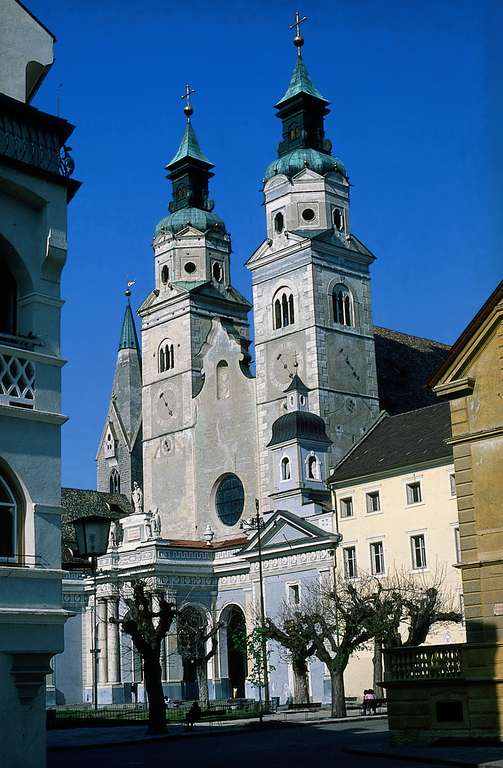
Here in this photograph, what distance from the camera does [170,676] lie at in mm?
66688

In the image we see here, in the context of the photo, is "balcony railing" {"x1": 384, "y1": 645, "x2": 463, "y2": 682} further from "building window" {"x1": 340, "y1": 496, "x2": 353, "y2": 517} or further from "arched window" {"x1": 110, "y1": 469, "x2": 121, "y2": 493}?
"arched window" {"x1": 110, "y1": 469, "x2": 121, "y2": 493}

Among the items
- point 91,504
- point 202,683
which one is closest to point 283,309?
point 202,683

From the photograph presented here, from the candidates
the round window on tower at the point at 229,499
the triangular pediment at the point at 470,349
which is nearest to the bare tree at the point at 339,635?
the triangular pediment at the point at 470,349

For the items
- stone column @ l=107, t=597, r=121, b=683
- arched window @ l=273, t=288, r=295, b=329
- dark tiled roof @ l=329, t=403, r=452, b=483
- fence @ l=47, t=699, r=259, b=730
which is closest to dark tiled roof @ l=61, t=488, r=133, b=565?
stone column @ l=107, t=597, r=121, b=683

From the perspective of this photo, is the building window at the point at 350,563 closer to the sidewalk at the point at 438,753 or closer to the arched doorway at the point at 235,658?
the arched doorway at the point at 235,658

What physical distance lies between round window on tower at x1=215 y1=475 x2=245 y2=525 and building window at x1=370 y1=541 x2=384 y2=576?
16184 mm

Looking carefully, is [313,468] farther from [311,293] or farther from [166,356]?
[166,356]

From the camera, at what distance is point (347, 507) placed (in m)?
61.2

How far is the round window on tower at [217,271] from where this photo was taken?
278 ft

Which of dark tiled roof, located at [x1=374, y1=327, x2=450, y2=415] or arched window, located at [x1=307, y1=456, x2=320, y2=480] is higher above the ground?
dark tiled roof, located at [x1=374, y1=327, x2=450, y2=415]

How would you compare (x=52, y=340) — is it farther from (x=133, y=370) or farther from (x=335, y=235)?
(x=133, y=370)

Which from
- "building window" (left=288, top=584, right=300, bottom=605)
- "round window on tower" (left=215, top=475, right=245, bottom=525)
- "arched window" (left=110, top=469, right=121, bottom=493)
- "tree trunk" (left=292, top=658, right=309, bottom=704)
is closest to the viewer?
"tree trunk" (left=292, top=658, right=309, bottom=704)

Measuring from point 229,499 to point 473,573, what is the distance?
47802 millimetres

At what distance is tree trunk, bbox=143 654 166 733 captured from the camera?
40.4 meters
